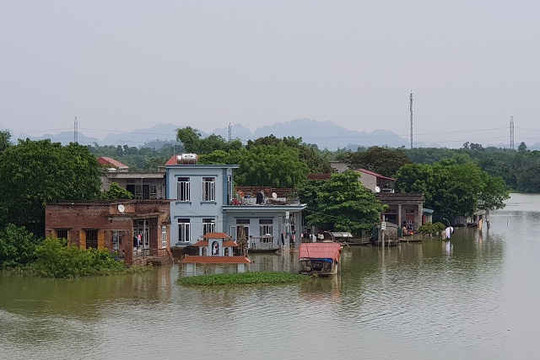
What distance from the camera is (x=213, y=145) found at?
72.1 m

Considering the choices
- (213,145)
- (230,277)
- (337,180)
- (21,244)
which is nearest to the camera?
(230,277)

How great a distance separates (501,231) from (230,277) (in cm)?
3071

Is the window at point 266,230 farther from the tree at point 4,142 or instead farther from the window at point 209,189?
the tree at point 4,142

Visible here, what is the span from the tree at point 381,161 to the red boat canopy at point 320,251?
4240cm

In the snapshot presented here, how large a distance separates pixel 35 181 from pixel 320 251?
12072mm

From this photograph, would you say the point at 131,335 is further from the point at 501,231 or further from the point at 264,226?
the point at 501,231

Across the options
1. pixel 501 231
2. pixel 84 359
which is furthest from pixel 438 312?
pixel 501 231

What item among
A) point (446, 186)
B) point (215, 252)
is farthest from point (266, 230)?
point (446, 186)

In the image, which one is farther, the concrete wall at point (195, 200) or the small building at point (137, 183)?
the small building at point (137, 183)

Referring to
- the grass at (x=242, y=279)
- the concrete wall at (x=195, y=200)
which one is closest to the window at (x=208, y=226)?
the concrete wall at (x=195, y=200)

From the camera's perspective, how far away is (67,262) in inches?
1308

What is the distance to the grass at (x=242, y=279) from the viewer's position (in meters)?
31.5

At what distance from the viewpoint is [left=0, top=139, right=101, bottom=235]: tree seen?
35719mm

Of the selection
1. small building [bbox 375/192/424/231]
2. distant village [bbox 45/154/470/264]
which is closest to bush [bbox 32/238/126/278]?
distant village [bbox 45/154/470/264]
